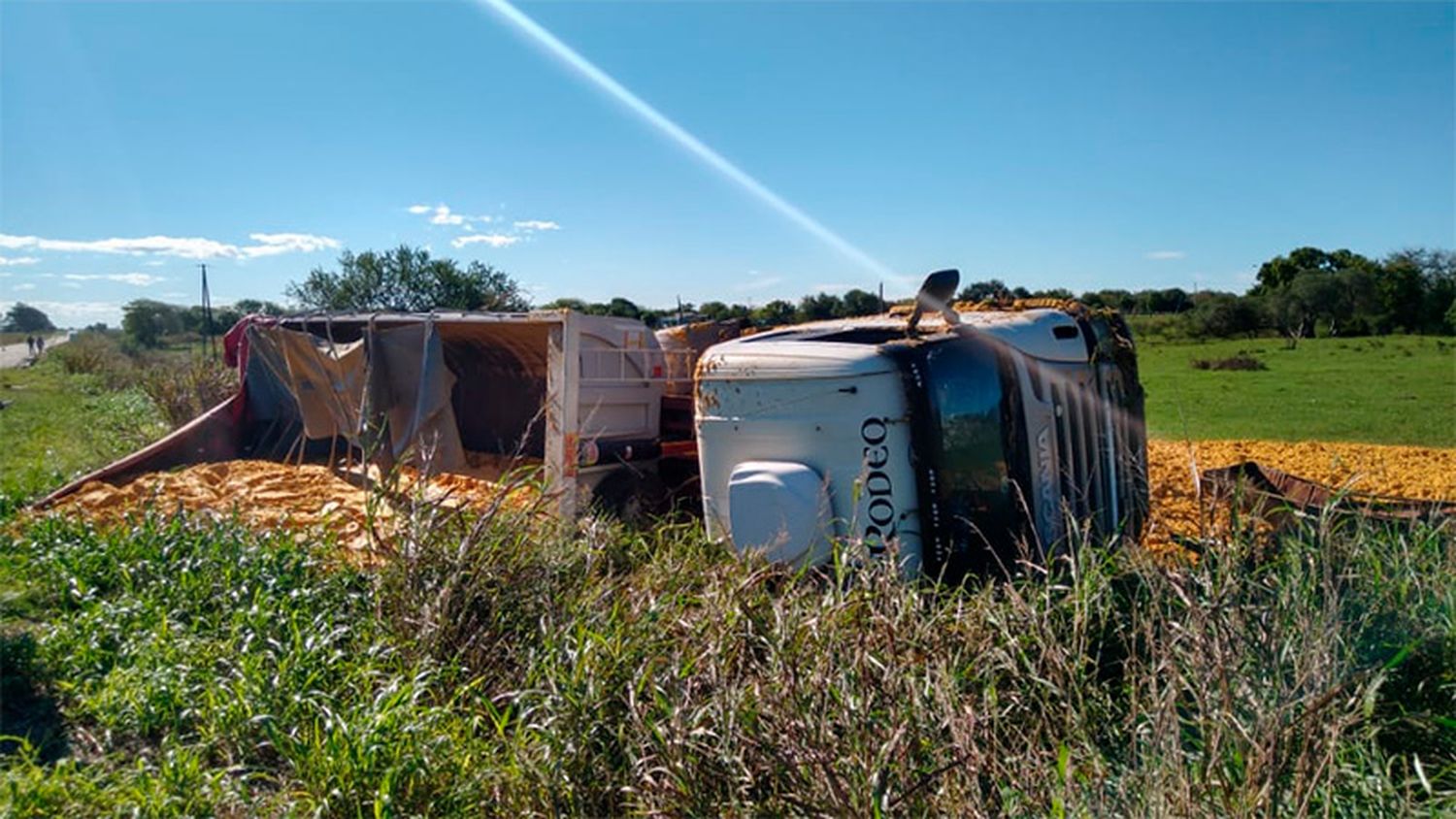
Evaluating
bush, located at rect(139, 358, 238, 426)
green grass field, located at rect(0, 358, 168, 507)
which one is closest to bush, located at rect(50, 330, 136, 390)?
green grass field, located at rect(0, 358, 168, 507)

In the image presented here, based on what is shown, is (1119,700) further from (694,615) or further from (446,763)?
(446,763)

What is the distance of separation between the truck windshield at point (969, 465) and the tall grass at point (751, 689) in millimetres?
327

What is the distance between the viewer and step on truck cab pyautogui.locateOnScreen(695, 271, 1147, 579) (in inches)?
184

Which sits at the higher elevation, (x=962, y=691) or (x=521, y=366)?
(x=521, y=366)

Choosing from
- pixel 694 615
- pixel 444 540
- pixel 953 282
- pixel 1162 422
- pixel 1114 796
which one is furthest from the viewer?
pixel 1162 422

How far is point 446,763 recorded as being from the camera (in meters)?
3.21

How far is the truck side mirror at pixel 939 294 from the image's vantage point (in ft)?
16.8

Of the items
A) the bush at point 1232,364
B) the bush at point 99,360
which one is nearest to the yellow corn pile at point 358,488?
the bush at point 1232,364

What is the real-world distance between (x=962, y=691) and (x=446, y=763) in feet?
5.43

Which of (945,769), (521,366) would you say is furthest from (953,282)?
(521,366)

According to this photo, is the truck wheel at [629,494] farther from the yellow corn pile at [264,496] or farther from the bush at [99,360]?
the bush at [99,360]

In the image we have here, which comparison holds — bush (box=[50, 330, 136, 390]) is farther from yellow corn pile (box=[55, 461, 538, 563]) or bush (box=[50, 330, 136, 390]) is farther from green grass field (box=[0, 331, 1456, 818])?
green grass field (box=[0, 331, 1456, 818])

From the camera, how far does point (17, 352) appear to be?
43.4 m

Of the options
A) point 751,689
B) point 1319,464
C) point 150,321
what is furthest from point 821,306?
point 150,321
